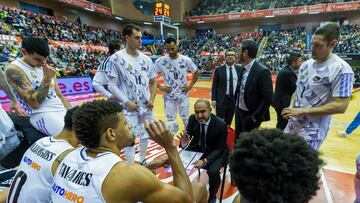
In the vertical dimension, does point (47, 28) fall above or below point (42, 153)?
above

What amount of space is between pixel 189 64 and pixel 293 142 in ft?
12.1

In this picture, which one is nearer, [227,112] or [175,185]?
[175,185]

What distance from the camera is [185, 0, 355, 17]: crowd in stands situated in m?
27.8

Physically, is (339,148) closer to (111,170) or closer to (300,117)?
(300,117)

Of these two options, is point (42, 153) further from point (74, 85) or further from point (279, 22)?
point (279, 22)

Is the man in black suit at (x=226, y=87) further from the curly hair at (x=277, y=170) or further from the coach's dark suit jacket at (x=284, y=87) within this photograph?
the curly hair at (x=277, y=170)

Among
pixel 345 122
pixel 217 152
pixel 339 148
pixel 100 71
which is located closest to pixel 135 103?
pixel 100 71

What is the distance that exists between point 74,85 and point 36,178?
380 inches

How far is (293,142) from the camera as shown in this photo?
3.21 feet

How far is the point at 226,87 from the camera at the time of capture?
Answer: 417cm

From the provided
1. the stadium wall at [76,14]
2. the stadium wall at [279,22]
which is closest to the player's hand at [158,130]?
the stadium wall at [76,14]

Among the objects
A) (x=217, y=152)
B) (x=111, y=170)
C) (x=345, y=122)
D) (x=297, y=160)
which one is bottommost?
(x=345, y=122)

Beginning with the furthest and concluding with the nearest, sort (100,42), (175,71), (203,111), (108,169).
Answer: (100,42) < (175,71) < (203,111) < (108,169)

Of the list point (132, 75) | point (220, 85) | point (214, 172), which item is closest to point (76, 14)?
point (220, 85)
